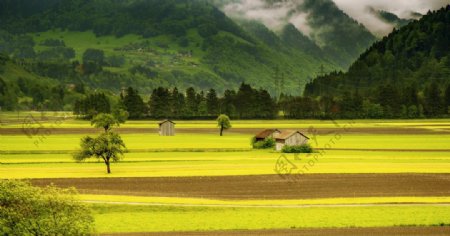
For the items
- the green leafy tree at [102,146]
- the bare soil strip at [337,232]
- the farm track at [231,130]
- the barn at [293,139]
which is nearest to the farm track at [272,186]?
the green leafy tree at [102,146]

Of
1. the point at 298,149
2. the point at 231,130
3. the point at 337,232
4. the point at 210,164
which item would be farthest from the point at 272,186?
the point at 231,130

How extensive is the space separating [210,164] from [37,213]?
5146 centimetres

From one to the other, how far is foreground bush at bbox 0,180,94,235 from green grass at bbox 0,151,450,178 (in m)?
36.6

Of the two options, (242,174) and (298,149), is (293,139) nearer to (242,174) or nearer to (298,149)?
(298,149)

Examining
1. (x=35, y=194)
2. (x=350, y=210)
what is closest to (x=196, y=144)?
(x=350, y=210)

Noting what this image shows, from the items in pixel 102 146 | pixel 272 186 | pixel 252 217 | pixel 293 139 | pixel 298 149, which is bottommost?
pixel 252 217

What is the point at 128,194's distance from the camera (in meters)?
62.0

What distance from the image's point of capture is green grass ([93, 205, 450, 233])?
156ft

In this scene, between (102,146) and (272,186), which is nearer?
(272,186)

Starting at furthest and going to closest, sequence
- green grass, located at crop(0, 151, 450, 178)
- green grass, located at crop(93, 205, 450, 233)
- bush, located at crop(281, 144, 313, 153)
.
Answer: bush, located at crop(281, 144, 313, 153), green grass, located at crop(0, 151, 450, 178), green grass, located at crop(93, 205, 450, 233)

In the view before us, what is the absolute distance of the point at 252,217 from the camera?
50.6 m

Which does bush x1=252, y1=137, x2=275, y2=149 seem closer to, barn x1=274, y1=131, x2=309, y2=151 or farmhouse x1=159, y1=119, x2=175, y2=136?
barn x1=274, y1=131, x2=309, y2=151

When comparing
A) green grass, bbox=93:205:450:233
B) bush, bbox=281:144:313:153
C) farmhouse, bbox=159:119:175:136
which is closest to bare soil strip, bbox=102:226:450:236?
green grass, bbox=93:205:450:233

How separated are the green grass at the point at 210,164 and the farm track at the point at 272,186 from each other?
13.8ft
